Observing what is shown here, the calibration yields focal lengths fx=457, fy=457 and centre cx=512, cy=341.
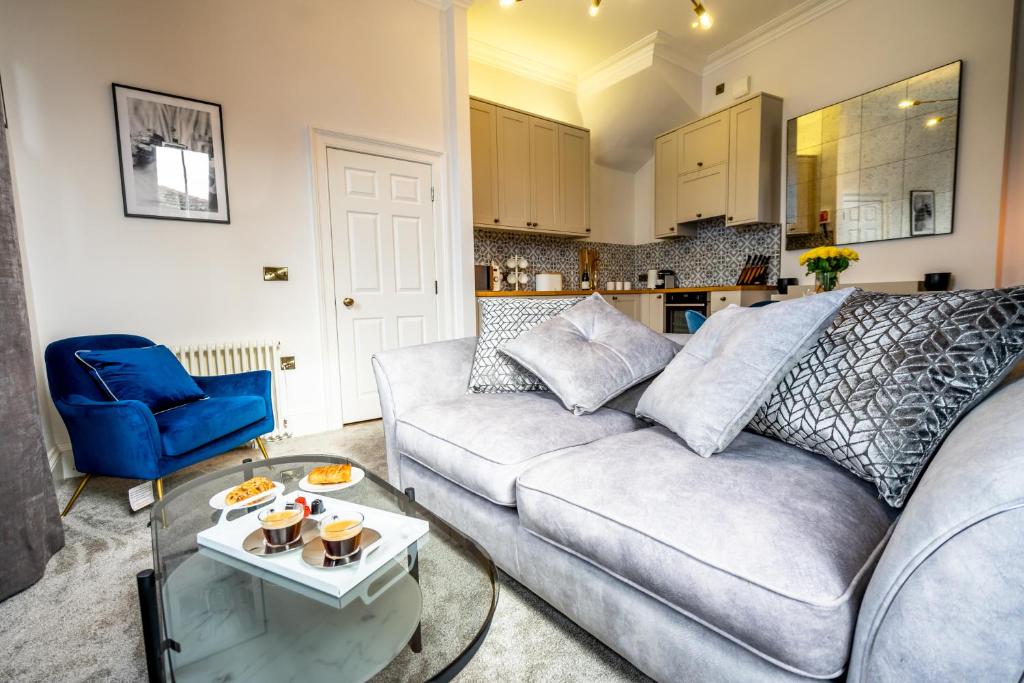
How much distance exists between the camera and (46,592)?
1.46 metres

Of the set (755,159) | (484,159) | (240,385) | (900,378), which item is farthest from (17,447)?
(755,159)

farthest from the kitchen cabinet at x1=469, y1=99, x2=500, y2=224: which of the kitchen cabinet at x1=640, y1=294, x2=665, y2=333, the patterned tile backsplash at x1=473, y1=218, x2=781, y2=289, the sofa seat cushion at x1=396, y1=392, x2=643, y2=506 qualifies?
the sofa seat cushion at x1=396, y1=392, x2=643, y2=506

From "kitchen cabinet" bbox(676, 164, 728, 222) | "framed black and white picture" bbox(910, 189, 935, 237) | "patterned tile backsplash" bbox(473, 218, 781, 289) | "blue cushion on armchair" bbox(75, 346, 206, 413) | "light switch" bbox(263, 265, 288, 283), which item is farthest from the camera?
"patterned tile backsplash" bbox(473, 218, 781, 289)

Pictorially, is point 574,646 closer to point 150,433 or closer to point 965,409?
point 965,409

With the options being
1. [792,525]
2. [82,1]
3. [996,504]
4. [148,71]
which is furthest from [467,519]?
[82,1]

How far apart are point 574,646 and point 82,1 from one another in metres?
3.80

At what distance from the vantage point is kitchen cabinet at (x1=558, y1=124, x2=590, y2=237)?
479 cm

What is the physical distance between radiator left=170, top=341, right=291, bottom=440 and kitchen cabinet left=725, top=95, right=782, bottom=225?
13.6 ft

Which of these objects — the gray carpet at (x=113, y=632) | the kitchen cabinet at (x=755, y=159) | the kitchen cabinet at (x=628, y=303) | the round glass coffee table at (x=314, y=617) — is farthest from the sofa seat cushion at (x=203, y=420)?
the kitchen cabinet at (x=755, y=159)

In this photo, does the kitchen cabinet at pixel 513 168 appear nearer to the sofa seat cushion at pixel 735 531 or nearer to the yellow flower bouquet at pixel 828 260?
the yellow flower bouquet at pixel 828 260

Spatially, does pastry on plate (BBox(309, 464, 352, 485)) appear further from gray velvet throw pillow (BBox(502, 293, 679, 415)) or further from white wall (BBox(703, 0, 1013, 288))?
white wall (BBox(703, 0, 1013, 288))

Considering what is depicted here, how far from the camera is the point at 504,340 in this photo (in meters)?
2.00

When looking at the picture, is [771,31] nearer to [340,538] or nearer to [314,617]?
[340,538]

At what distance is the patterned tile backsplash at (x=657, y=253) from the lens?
457 cm
